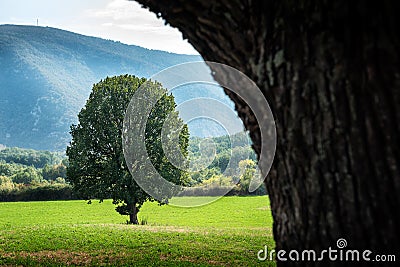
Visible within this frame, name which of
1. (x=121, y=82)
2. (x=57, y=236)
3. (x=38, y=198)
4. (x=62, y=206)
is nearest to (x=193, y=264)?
(x=57, y=236)

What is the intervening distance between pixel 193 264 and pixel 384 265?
26.4 feet

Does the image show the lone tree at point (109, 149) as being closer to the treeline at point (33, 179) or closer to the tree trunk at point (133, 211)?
the tree trunk at point (133, 211)

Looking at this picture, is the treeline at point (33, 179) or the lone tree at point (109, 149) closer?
the lone tree at point (109, 149)

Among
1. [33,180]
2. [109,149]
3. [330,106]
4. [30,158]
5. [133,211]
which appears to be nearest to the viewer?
[330,106]

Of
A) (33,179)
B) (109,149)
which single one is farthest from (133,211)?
(33,179)

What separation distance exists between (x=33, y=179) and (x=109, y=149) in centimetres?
4490

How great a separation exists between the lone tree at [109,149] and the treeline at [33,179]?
20995mm

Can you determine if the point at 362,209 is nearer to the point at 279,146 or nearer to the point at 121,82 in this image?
the point at 279,146

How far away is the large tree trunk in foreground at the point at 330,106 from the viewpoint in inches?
74.2

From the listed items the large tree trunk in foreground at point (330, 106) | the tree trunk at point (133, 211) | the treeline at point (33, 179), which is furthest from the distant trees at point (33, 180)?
the large tree trunk in foreground at point (330, 106)

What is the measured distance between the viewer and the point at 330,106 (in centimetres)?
197

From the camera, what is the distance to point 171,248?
11984 mm

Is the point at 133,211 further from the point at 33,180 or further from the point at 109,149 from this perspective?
the point at 33,180

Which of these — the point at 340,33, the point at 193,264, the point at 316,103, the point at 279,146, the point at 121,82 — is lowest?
the point at 193,264
